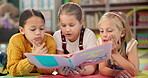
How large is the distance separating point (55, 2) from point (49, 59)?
356 centimetres

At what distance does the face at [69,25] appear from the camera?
1433 millimetres

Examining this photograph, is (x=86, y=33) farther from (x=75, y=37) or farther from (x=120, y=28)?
(x=120, y=28)

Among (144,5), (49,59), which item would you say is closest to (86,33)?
(49,59)

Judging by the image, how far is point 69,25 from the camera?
1.44 metres

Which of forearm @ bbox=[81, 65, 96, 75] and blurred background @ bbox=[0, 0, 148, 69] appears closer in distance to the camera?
forearm @ bbox=[81, 65, 96, 75]

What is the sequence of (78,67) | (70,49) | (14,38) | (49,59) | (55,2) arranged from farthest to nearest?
(55,2) → (70,49) → (14,38) → (78,67) → (49,59)

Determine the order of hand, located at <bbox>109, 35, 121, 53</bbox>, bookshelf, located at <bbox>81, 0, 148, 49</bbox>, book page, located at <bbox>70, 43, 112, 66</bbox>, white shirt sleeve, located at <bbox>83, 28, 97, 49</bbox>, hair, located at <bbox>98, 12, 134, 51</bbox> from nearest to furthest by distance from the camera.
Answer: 1. book page, located at <bbox>70, 43, 112, 66</bbox>
2. hand, located at <bbox>109, 35, 121, 53</bbox>
3. hair, located at <bbox>98, 12, 134, 51</bbox>
4. white shirt sleeve, located at <bbox>83, 28, 97, 49</bbox>
5. bookshelf, located at <bbox>81, 0, 148, 49</bbox>

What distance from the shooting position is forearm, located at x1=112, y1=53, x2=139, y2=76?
1.34 metres

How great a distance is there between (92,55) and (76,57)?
97 mm

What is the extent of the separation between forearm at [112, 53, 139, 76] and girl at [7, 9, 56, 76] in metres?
0.40

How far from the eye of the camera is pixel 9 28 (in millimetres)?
4938

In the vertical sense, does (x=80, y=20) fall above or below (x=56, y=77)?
above

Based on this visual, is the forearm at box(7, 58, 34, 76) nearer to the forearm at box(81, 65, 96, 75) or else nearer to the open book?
the open book

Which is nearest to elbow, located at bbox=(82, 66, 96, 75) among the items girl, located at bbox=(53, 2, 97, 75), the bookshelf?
girl, located at bbox=(53, 2, 97, 75)
